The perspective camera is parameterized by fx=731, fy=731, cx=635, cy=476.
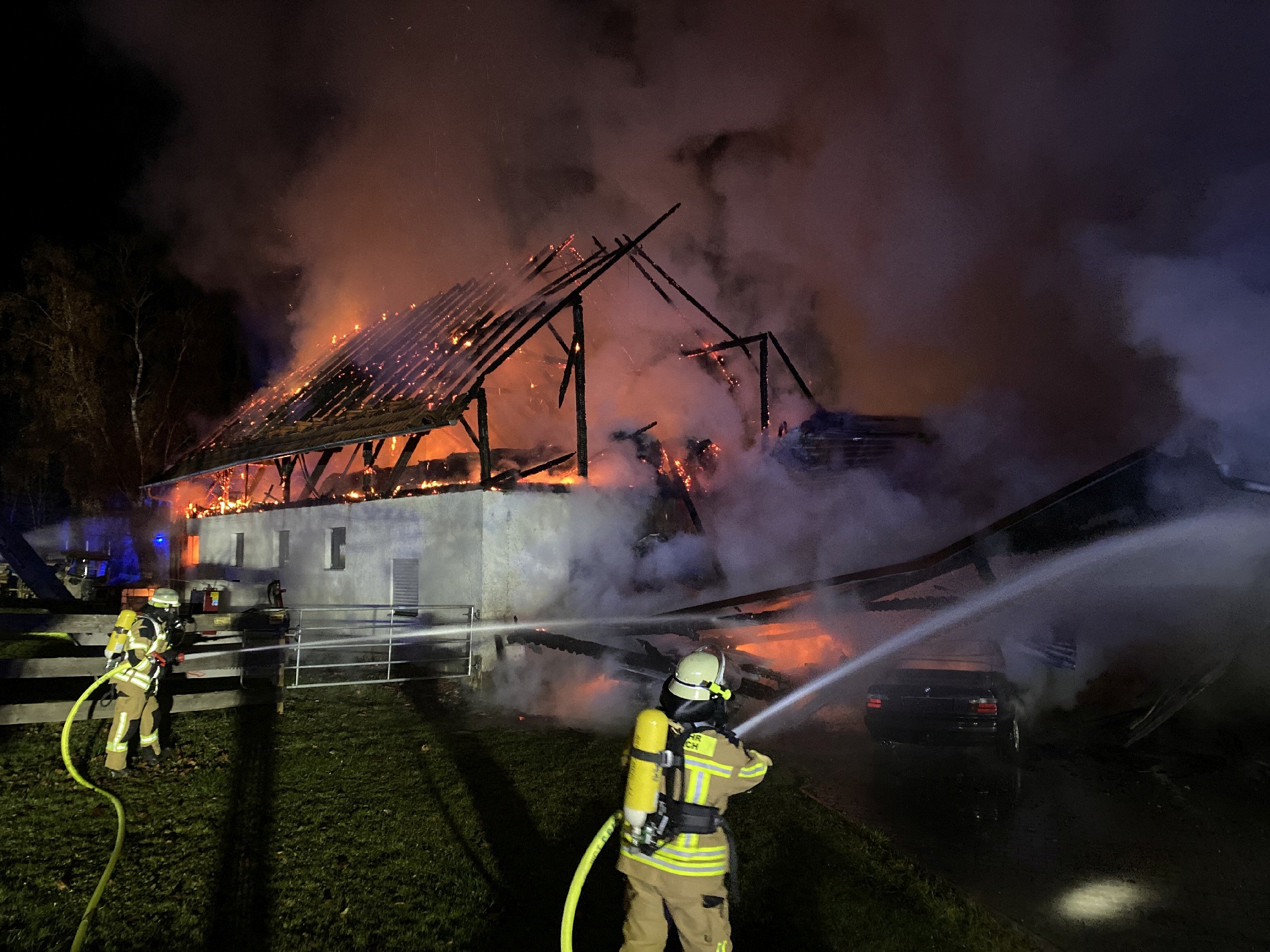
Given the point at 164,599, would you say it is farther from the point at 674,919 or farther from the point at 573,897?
the point at 674,919

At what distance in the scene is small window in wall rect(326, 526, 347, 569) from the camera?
15.5 meters

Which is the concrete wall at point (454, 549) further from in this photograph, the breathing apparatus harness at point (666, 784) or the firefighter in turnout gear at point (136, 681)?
the breathing apparatus harness at point (666, 784)

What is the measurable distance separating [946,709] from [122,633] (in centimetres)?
815

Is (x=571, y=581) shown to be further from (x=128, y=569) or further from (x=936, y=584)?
(x=128, y=569)

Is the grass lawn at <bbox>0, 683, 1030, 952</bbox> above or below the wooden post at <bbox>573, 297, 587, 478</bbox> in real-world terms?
below

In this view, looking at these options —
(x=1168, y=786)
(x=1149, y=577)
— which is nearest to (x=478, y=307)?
(x=1149, y=577)

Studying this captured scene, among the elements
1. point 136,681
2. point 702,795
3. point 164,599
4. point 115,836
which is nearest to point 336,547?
point 164,599

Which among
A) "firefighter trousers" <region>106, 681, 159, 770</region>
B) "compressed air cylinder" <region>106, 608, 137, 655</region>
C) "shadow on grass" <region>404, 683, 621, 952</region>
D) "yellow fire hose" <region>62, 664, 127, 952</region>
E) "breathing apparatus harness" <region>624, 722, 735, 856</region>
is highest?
"compressed air cylinder" <region>106, 608, 137, 655</region>

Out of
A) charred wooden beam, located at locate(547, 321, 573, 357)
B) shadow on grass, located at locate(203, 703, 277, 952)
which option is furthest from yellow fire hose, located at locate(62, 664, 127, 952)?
charred wooden beam, located at locate(547, 321, 573, 357)

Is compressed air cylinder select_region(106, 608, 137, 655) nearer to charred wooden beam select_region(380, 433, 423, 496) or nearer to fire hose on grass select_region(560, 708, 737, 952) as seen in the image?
fire hose on grass select_region(560, 708, 737, 952)

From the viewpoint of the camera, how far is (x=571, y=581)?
13.1m

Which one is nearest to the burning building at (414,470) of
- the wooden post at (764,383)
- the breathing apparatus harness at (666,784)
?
the wooden post at (764,383)

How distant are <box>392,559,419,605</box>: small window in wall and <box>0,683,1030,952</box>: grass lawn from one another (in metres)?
5.90

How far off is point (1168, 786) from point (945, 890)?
12.5ft
